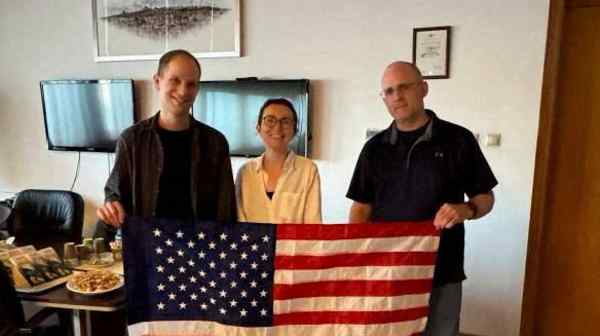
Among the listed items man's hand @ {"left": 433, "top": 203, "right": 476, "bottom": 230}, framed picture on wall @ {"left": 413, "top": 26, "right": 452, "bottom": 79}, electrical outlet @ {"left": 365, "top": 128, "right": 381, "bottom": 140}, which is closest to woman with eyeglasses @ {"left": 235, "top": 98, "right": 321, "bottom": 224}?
man's hand @ {"left": 433, "top": 203, "right": 476, "bottom": 230}

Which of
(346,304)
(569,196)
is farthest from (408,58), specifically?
(346,304)

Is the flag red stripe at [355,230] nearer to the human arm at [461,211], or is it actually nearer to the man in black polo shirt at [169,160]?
the human arm at [461,211]

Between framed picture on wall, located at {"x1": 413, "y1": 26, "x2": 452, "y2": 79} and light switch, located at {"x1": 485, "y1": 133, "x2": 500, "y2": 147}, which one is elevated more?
framed picture on wall, located at {"x1": 413, "y1": 26, "x2": 452, "y2": 79}

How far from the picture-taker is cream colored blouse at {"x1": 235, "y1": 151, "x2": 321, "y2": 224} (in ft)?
6.11

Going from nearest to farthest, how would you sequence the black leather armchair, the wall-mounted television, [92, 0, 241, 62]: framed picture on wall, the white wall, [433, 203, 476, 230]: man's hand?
[433, 203, 476, 230]: man's hand, the white wall, the black leather armchair, the wall-mounted television, [92, 0, 241, 62]: framed picture on wall

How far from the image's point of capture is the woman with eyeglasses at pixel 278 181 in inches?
72.9

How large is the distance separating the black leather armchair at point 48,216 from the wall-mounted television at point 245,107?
1.13m

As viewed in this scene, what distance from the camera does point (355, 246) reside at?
1.69m

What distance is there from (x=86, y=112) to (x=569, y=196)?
12.6ft

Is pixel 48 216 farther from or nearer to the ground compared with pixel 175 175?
nearer to the ground

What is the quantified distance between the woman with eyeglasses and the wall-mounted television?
A: 128cm

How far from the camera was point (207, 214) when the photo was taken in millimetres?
1822

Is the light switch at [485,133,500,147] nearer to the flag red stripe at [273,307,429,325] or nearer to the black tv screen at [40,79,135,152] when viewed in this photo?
the flag red stripe at [273,307,429,325]

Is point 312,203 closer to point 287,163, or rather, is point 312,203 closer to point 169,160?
point 287,163
